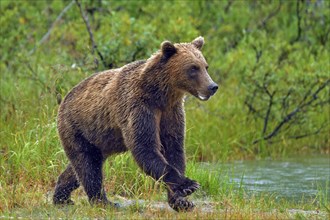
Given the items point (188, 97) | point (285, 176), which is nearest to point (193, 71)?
point (285, 176)

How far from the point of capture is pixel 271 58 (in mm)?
12594

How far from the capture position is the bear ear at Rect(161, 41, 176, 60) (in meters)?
6.70

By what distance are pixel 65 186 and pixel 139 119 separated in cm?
117

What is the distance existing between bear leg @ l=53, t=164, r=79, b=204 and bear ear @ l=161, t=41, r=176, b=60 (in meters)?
1.40

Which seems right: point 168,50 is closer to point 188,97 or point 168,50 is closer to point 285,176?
point 285,176

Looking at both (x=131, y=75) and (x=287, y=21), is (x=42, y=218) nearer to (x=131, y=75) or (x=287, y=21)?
(x=131, y=75)

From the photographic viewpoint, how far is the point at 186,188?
20.5 ft

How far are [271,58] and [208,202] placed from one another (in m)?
5.62

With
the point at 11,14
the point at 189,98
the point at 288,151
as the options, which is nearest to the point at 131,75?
the point at 189,98

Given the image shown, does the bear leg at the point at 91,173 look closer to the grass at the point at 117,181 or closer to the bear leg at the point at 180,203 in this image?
the grass at the point at 117,181

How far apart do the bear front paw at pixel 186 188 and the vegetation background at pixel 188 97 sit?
1.87 ft

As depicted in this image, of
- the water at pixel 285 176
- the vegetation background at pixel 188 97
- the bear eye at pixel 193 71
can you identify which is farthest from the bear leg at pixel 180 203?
the water at pixel 285 176

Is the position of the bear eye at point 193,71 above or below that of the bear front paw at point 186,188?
above

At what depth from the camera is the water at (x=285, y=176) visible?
348 inches
